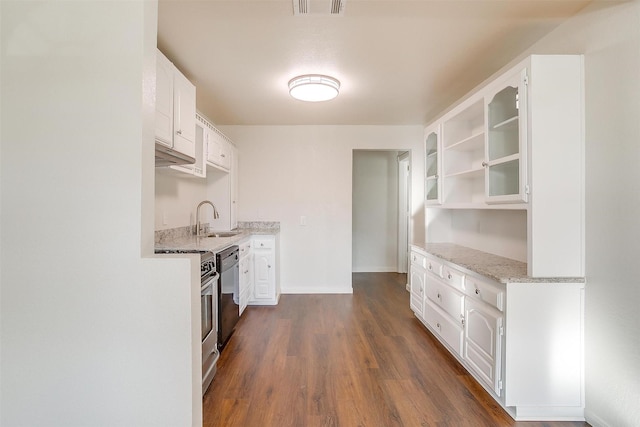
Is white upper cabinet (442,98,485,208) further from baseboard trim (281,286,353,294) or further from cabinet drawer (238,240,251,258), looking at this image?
cabinet drawer (238,240,251,258)

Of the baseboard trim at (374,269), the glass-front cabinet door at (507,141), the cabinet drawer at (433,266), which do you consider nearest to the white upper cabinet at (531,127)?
the glass-front cabinet door at (507,141)

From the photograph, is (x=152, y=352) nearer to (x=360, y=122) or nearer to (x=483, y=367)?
(x=483, y=367)

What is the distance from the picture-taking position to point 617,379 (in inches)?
59.5

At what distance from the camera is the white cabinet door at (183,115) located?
2.19 meters

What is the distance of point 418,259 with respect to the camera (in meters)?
3.08

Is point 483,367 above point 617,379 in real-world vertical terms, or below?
below

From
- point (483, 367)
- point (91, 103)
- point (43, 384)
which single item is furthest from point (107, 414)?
point (483, 367)

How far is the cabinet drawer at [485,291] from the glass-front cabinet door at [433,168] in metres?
1.10

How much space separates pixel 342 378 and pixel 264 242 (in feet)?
6.45

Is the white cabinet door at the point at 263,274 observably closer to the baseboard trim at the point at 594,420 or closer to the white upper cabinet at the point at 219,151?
the white upper cabinet at the point at 219,151

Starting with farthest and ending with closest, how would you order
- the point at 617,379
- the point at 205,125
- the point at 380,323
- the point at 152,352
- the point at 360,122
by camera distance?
the point at 360,122 → the point at 380,323 → the point at 205,125 → the point at 617,379 → the point at 152,352

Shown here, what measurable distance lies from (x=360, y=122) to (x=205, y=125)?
2.09 meters

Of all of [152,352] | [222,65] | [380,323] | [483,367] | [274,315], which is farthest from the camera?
[274,315]

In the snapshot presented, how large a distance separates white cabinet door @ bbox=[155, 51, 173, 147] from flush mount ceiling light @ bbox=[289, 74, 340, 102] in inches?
40.3
